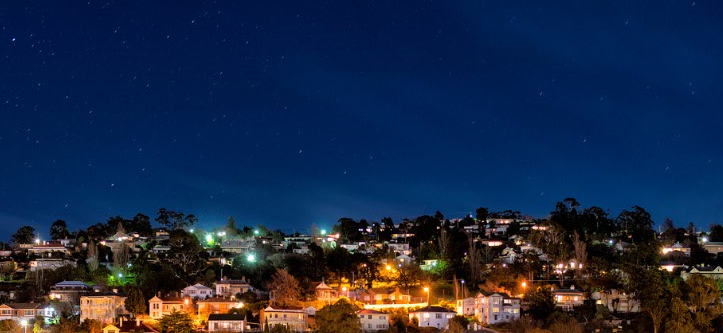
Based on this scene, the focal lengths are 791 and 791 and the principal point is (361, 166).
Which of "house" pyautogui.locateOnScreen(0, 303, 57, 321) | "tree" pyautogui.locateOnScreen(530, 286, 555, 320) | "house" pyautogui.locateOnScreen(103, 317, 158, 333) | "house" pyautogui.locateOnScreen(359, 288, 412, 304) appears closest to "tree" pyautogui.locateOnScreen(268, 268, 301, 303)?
"house" pyautogui.locateOnScreen(359, 288, 412, 304)

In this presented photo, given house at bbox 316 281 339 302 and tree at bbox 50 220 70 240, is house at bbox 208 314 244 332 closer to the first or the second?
house at bbox 316 281 339 302

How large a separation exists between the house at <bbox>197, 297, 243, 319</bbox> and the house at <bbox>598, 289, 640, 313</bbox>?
20.1 metres

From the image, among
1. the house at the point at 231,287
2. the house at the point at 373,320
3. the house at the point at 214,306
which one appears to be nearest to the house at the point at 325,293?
the house at the point at 373,320

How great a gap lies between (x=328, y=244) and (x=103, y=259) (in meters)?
17.0

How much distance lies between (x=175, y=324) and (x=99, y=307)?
6351 millimetres

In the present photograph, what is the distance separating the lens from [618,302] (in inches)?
1709

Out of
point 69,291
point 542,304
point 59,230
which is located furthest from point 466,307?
point 59,230

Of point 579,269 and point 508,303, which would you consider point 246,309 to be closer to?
point 508,303

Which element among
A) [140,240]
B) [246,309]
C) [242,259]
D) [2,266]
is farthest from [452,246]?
[2,266]

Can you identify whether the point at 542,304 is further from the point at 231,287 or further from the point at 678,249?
the point at 678,249

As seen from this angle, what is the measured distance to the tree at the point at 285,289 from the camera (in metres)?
41.2

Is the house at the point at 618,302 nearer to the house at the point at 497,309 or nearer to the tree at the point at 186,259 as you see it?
the house at the point at 497,309

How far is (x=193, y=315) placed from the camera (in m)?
41.3

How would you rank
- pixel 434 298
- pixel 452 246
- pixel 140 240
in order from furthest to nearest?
1. pixel 140 240
2. pixel 452 246
3. pixel 434 298
